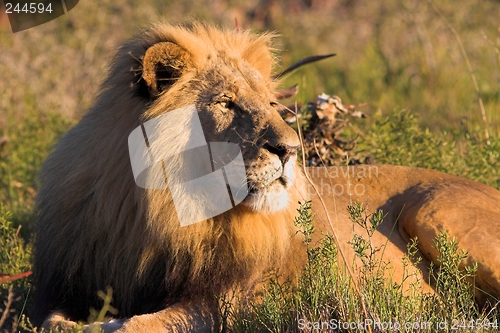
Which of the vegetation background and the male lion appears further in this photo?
the vegetation background

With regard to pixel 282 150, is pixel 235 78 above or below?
above

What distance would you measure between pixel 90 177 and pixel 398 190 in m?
1.84

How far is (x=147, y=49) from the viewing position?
355cm

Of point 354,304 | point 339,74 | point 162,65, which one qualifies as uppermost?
point 162,65

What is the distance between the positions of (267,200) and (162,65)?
806 mm

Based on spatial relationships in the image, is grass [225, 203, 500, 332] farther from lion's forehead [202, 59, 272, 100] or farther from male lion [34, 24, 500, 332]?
lion's forehead [202, 59, 272, 100]

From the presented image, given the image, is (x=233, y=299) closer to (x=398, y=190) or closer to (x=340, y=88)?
(x=398, y=190)

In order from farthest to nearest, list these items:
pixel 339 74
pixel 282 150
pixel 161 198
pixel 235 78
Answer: pixel 339 74, pixel 235 78, pixel 161 198, pixel 282 150

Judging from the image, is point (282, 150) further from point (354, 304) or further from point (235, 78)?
point (354, 304)

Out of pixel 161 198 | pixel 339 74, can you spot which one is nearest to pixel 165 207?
pixel 161 198

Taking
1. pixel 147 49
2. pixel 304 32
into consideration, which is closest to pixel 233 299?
pixel 147 49

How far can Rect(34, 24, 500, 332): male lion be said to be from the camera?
139 inches

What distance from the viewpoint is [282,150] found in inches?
133

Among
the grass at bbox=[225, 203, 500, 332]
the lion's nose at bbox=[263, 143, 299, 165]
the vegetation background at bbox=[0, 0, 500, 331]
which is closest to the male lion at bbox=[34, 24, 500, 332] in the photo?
the lion's nose at bbox=[263, 143, 299, 165]
